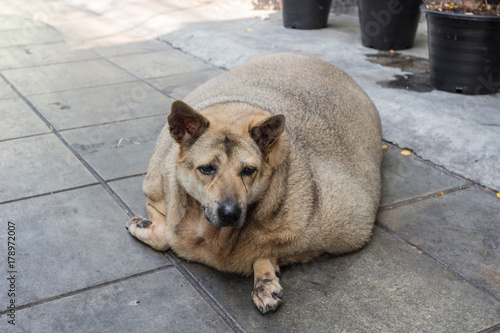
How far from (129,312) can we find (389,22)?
617 centimetres

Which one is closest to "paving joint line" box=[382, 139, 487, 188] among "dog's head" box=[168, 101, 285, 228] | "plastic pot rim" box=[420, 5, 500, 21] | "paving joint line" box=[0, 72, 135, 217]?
"plastic pot rim" box=[420, 5, 500, 21]

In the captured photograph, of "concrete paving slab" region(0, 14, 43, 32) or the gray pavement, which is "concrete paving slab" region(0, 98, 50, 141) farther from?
"concrete paving slab" region(0, 14, 43, 32)

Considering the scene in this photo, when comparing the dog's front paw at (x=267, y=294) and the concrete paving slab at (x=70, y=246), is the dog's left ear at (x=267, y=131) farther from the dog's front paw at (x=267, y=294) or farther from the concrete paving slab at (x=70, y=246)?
the concrete paving slab at (x=70, y=246)

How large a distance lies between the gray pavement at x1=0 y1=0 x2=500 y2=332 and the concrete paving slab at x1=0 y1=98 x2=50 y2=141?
0.07ft

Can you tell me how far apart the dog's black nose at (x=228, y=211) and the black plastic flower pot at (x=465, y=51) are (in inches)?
158

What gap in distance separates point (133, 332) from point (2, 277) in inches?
41.4

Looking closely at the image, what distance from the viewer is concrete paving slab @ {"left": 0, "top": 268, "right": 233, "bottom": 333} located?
3.30 meters

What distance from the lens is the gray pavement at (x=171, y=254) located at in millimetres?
3428

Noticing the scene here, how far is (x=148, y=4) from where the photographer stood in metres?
12.4

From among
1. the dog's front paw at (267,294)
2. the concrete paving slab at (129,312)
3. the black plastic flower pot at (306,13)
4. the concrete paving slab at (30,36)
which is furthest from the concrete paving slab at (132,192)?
the concrete paving slab at (30,36)

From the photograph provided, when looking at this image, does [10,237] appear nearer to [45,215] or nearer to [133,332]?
[45,215]

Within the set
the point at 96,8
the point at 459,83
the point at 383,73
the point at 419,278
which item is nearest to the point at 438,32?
the point at 459,83

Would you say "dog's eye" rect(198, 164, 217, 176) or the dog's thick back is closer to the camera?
"dog's eye" rect(198, 164, 217, 176)

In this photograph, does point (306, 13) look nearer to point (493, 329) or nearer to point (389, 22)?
point (389, 22)
